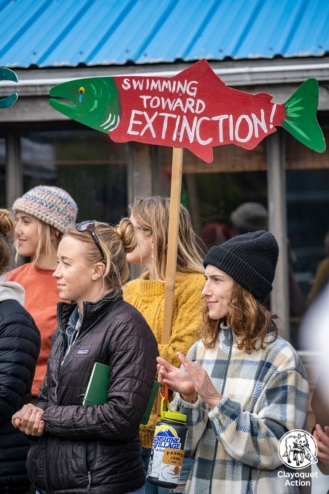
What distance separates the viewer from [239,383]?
3281mm

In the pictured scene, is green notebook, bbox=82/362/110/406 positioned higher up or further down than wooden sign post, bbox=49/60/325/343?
further down

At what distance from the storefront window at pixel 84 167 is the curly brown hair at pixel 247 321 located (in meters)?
3.01

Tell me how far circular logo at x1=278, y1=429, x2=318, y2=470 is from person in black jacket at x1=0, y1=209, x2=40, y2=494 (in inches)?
48.2

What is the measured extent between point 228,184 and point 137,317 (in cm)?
296

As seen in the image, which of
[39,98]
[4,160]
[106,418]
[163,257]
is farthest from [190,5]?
[106,418]

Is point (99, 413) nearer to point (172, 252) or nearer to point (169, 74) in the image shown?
point (172, 252)

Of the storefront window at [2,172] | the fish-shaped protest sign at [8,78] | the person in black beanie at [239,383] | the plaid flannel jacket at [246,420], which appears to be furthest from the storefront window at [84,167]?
the plaid flannel jacket at [246,420]

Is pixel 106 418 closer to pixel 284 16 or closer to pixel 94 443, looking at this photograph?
pixel 94 443

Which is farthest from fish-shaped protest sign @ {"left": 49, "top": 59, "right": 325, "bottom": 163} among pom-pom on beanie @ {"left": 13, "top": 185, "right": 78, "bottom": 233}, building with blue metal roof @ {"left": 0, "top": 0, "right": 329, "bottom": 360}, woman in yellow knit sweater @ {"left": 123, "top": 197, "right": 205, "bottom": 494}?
building with blue metal roof @ {"left": 0, "top": 0, "right": 329, "bottom": 360}

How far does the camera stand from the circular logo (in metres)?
3.16

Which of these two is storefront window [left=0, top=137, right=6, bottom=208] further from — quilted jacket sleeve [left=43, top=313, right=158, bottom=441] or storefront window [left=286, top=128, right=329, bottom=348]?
quilted jacket sleeve [left=43, top=313, right=158, bottom=441]

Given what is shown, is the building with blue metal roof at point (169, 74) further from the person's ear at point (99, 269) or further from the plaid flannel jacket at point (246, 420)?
the plaid flannel jacket at point (246, 420)

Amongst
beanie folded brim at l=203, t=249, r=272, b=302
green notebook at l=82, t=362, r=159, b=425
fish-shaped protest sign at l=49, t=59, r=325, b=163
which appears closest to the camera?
green notebook at l=82, t=362, r=159, b=425

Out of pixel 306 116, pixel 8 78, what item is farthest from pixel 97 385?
pixel 8 78
